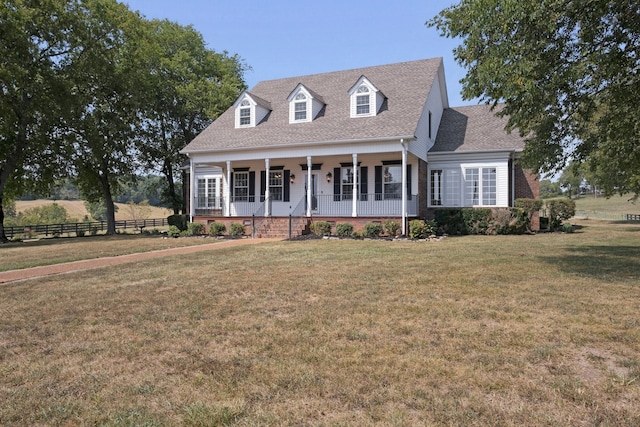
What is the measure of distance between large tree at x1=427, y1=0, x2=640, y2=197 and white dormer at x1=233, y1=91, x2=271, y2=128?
43.4ft

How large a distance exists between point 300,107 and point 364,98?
3.40 m

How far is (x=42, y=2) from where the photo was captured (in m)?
19.7

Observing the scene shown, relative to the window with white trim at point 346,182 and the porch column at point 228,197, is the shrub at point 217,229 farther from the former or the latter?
the window with white trim at point 346,182

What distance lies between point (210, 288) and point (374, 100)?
46.7 ft

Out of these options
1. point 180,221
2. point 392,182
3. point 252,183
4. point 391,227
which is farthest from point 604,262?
point 180,221

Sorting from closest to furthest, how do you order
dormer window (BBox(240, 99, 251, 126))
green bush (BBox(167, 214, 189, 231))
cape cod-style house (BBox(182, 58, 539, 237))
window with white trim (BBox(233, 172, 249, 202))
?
cape cod-style house (BBox(182, 58, 539, 237)) < dormer window (BBox(240, 99, 251, 126)) < window with white trim (BBox(233, 172, 249, 202)) < green bush (BBox(167, 214, 189, 231))

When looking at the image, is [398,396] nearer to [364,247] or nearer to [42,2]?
[364,247]

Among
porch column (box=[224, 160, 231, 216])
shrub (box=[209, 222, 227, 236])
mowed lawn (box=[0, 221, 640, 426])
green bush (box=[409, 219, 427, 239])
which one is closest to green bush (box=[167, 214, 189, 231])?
porch column (box=[224, 160, 231, 216])

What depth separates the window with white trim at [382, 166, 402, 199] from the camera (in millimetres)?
18969

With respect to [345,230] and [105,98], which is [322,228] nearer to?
[345,230]

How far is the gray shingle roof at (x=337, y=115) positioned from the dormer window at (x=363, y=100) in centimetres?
49

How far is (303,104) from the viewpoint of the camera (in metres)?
20.6

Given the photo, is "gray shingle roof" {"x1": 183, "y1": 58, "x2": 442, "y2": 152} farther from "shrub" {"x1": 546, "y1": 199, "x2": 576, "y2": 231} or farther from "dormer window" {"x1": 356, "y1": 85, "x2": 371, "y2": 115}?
"shrub" {"x1": 546, "y1": 199, "x2": 576, "y2": 231}

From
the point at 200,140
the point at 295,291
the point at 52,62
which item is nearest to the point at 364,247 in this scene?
the point at 295,291
